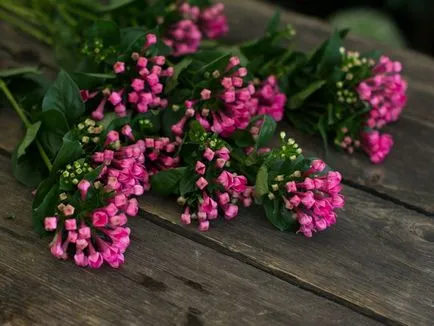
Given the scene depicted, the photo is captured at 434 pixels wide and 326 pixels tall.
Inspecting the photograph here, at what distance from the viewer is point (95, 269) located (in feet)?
3.32

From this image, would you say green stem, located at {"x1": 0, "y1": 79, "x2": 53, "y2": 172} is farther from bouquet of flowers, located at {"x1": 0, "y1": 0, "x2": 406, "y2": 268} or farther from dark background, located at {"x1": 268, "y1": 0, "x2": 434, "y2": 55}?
dark background, located at {"x1": 268, "y1": 0, "x2": 434, "y2": 55}

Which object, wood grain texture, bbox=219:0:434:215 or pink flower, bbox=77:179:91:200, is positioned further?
wood grain texture, bbox=219:0:434:215

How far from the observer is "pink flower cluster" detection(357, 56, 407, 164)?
1307 mm

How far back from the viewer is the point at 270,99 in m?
1.32

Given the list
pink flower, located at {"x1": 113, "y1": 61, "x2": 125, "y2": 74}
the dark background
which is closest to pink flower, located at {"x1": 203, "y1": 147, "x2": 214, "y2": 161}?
pink flower, located at {"x1": 113, "y1": 61, "x2": 125, "y2": 74}

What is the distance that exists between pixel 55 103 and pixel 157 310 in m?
0.40

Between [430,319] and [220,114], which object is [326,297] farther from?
[220,114]

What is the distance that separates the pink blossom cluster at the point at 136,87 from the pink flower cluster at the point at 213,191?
166 mm

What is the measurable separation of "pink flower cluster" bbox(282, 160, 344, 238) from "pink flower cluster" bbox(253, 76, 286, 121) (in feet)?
0.84

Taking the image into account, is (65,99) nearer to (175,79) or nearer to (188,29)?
(175,79)

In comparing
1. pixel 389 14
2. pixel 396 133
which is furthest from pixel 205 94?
pixel 389 14

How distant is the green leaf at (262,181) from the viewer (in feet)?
3.50

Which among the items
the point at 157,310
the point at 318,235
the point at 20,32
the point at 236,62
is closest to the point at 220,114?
the point at 236,62

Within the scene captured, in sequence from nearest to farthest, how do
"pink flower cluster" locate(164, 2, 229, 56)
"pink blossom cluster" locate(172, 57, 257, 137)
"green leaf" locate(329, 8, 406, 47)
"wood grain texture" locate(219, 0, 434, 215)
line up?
1. "pink blossom cluster" locate(172, 57, 257, 137)
2. "wood grain texture" locate(219, 0, 434, 215)
3. "pink flower cluster" locate(164, 2, 229, 56)
4. "green leaf" locate(329, 8, 406, 47)
